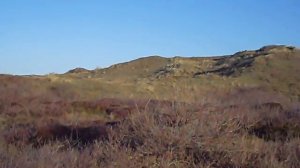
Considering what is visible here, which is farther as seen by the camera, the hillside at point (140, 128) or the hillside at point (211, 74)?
A: the hillside at point (211, 74)

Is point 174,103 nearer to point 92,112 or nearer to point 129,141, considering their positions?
point 129,141

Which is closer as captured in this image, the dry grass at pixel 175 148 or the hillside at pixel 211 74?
the dry grass at pixel 175 148

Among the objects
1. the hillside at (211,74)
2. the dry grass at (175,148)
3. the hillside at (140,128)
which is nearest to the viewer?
the dry grass at (175,148)

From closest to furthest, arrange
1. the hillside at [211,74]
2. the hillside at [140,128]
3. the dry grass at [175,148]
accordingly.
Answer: the dry grass at [175,148], the hillside at [140,128], the hillside at [211,74]

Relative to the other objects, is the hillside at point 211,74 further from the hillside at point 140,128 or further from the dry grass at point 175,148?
the dry grass at point 175,148

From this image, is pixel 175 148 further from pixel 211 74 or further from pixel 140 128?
pixel 211 74

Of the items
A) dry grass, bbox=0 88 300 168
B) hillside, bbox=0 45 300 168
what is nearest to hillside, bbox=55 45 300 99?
hillside, bbox=0 45 300 168

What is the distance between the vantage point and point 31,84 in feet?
137

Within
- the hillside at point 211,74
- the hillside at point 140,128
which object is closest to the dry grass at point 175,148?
the hillside at point 140,128

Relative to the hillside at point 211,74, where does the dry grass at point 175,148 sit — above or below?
below

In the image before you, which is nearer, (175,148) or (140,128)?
(175,148)

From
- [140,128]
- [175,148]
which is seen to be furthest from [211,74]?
[175,148]

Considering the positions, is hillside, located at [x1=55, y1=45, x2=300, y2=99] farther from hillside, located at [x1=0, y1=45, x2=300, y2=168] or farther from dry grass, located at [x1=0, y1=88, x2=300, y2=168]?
dry grass, located at [x1=0, y1=88, x2=300, y2=168]

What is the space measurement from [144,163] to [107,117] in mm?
16573
